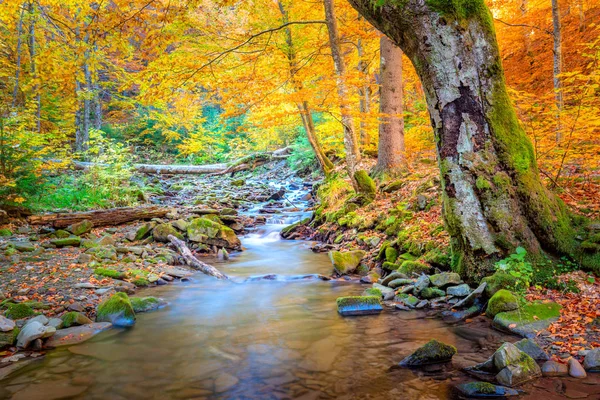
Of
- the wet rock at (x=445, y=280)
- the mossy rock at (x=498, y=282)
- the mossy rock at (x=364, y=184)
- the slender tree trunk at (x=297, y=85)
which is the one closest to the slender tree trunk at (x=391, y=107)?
the mossy rock at (x=364, y=184)

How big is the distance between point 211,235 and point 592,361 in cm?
853

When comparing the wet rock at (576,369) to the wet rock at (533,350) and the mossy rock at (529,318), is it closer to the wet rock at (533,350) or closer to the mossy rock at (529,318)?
the wet rock at (533,350)

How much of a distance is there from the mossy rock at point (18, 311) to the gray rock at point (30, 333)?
46 cm

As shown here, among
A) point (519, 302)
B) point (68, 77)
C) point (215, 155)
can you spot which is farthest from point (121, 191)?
point (215, 155)

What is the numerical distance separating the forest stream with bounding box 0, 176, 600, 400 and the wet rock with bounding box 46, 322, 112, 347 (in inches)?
4.5

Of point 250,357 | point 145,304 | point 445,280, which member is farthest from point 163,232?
point 445,280

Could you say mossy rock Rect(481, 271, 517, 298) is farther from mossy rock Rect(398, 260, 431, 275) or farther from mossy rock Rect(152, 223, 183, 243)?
mossy rock Rect(152, 223, 183, 243)

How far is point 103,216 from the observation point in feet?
31.6

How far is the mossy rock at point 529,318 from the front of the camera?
12.0ft

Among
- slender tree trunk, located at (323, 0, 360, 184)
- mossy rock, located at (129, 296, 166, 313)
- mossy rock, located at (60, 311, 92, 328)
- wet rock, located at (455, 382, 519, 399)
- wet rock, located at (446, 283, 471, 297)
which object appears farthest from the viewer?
slender tree trunk, located at (323, 0, 360, 184)

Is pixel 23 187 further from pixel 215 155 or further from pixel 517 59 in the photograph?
pixel 215 155

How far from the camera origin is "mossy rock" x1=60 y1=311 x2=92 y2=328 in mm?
4387

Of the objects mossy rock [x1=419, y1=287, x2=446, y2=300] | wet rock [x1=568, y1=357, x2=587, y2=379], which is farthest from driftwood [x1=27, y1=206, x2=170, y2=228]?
wet rock [x1=568, y1=357, x2=587, y2=379]

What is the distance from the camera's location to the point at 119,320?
4691 mm
